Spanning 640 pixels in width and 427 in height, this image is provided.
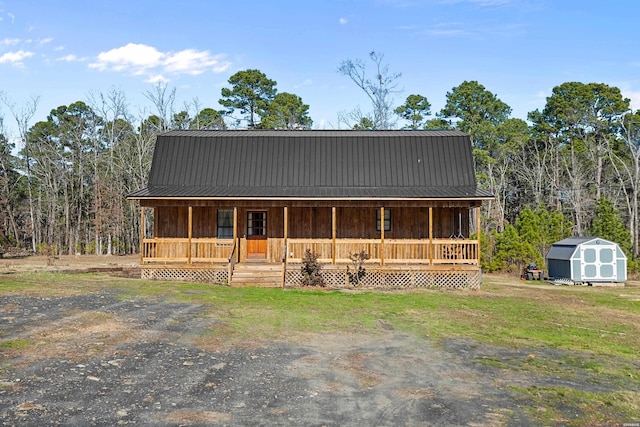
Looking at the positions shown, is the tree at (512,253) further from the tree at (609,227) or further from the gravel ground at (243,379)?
the gravel ground at (243,379)

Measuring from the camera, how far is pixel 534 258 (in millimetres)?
28625

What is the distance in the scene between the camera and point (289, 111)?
2101 inches

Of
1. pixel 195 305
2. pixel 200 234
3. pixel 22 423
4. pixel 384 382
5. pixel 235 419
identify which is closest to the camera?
pixel 22 423

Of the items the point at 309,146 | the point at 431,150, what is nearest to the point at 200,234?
the point at 309,146

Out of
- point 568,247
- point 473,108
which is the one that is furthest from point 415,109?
point 568,247

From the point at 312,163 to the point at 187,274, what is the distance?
281 inches

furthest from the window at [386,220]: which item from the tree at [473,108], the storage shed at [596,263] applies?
the tree at [473,108]

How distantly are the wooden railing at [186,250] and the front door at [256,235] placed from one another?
965mm

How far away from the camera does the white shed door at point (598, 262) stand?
2388 cm

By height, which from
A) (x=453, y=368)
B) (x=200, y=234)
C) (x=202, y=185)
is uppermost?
(x=202, y=185)

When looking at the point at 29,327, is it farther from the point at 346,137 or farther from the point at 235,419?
the point at 346,137

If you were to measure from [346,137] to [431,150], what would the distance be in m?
3.87

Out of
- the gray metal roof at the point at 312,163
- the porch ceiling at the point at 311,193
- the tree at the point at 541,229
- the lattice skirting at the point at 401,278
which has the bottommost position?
the lattice skirting at the point at 401,278

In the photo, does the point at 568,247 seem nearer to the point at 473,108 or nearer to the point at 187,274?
the point at 187,274
